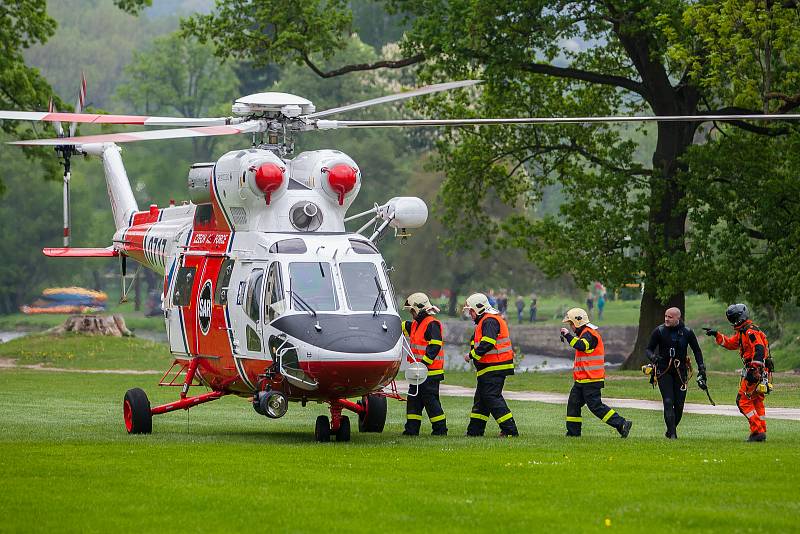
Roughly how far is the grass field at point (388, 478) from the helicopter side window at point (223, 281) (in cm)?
196

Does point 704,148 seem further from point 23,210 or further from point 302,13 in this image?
point 23,210

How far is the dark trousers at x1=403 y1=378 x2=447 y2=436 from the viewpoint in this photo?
2083 centimetres

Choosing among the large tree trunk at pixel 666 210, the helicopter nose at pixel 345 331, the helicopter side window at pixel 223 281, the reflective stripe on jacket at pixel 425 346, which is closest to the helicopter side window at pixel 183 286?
the helicopter side window at pixel 223 281

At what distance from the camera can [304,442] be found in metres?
19.8

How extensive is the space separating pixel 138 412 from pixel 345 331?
4026 millimetres

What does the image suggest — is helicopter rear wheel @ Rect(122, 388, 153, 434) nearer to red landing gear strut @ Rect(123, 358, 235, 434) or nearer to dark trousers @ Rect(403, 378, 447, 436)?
red landing gear strut @ Rect(123, 358, 235, 434)

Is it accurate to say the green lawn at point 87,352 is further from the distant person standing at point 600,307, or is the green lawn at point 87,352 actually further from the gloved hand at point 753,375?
the distant person standing at point 600,307

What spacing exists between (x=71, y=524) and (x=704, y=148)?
1066 inches

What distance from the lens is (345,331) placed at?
18484 millimetres

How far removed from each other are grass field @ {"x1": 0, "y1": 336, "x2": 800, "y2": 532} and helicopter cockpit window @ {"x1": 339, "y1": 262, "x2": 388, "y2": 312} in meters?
1.83

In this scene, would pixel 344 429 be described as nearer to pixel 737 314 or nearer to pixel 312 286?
pixel 312 286

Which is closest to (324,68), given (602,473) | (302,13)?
(302,13)

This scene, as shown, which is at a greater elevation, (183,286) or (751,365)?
(183,286)

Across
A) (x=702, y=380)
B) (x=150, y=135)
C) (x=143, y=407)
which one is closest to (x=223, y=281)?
(x=143, y=407)
